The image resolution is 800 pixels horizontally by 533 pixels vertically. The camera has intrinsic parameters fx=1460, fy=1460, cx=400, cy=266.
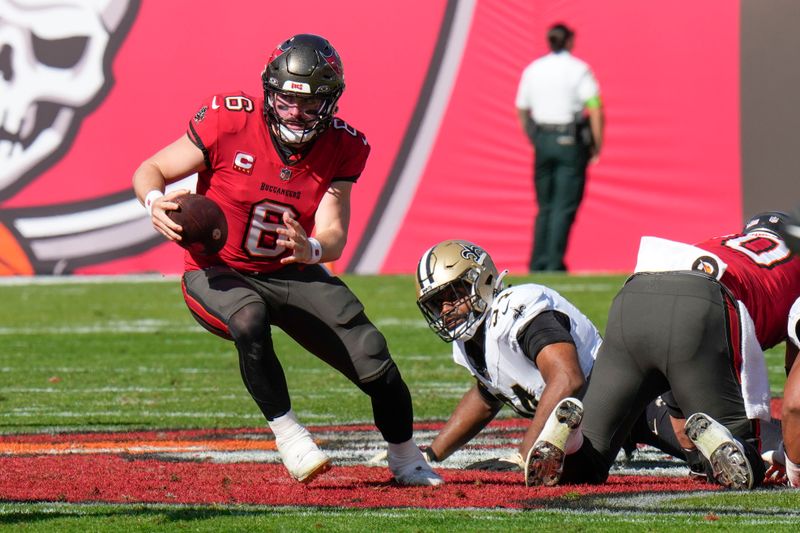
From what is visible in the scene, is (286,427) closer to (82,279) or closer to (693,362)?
(693,362)

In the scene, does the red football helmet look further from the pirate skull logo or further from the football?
the pirate skull logo

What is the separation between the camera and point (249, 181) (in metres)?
5.36

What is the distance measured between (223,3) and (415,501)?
10841 millimetres

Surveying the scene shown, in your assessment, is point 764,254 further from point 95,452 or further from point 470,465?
point 95,452

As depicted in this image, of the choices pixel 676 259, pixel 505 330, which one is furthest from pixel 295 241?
pixel 676 259

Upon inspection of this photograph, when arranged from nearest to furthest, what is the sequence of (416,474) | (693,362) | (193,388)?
(693,362)
(416,474)
(193,388)

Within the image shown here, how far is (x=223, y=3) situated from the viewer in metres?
14.8

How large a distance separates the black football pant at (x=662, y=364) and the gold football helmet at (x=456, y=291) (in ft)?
1.66

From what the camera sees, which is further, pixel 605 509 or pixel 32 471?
pixel 32 471

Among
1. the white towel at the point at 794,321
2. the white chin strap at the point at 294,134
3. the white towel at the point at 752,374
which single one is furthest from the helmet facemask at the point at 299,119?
the white towel at the point at 794,321

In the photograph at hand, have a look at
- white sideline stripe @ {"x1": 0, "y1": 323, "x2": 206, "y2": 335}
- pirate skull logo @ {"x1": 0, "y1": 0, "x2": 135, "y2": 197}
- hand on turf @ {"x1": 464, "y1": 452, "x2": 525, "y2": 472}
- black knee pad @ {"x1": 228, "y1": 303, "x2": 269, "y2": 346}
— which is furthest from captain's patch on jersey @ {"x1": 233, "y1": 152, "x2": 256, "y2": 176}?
pirate skull logo @ {"x1": 0, "y1": 0, "x2": 135, "y2": 197}

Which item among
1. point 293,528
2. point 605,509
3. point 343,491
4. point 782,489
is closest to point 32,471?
point 343,491

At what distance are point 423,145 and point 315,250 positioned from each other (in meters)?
9.25

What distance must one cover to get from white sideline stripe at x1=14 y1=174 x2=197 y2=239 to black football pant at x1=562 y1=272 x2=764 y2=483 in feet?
33.2
